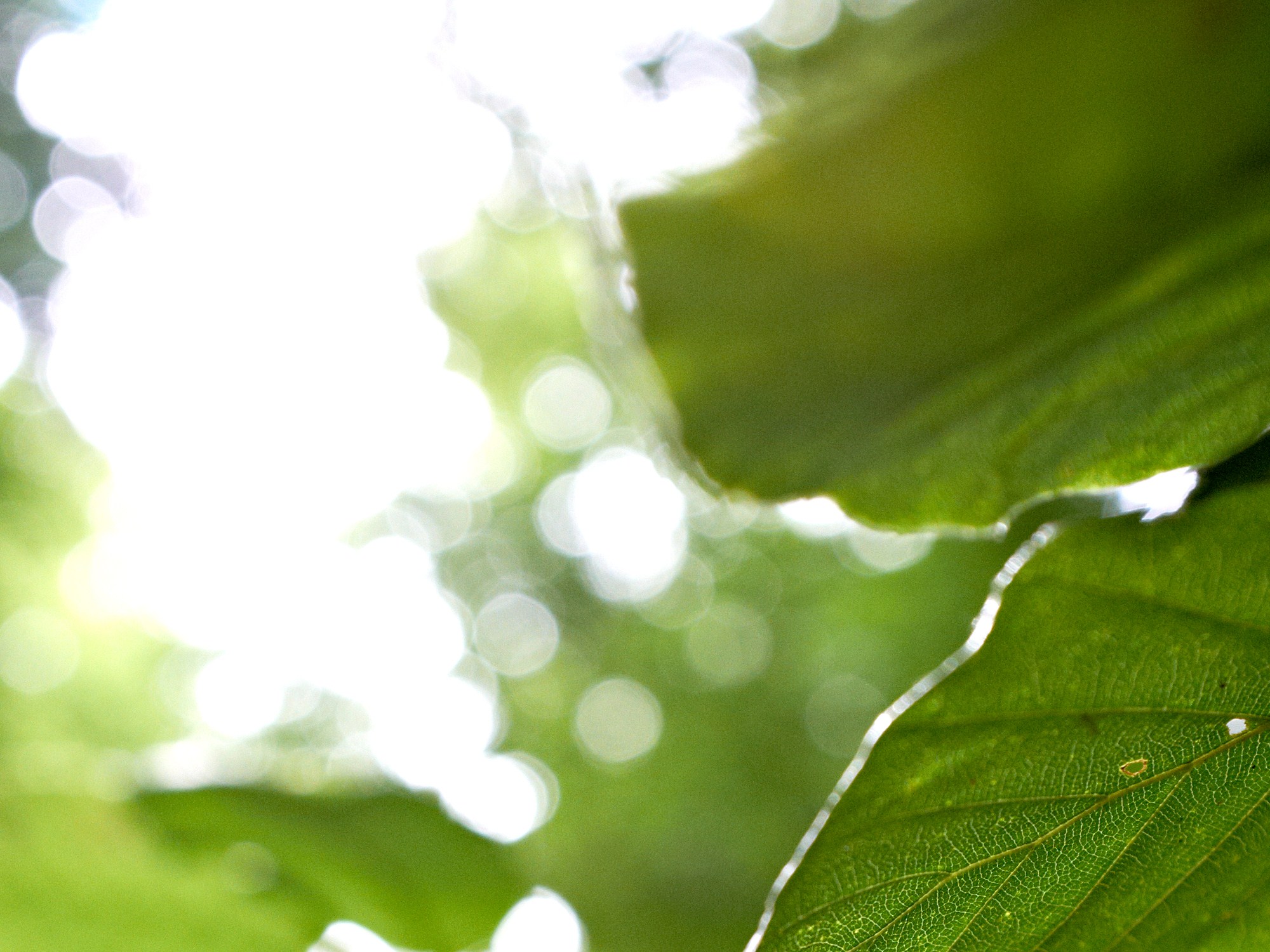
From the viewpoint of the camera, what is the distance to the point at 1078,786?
29 cm

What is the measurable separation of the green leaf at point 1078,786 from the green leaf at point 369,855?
382mm

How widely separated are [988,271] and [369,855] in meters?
0.48

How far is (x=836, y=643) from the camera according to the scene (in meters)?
1.63

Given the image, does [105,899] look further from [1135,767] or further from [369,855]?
[1135,767]

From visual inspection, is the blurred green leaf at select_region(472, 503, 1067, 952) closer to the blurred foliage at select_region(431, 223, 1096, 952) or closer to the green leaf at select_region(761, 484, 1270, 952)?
the blurred foliage at select_region(431, 223, 1096, 952)

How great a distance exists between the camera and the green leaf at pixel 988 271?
287 mm

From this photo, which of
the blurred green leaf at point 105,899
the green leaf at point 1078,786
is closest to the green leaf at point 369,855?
the blurred green leaf at point 105,899

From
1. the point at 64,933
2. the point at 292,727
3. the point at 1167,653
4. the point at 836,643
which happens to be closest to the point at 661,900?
the point at 836,643

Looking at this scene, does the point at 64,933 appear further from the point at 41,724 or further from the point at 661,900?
the point at 41,724

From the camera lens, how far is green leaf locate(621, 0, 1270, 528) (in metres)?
0.29

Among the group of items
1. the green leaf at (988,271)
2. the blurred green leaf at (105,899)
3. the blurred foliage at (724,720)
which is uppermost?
the green leaf at (988,271)

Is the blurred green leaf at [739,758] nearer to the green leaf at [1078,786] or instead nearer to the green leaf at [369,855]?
the green leaf at [369,855]

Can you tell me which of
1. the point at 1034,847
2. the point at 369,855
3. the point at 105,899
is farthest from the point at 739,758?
the point at 1034,847

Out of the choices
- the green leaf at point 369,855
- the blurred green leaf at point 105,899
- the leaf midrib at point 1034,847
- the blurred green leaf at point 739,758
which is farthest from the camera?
the blurred green leaf at point 739,758
